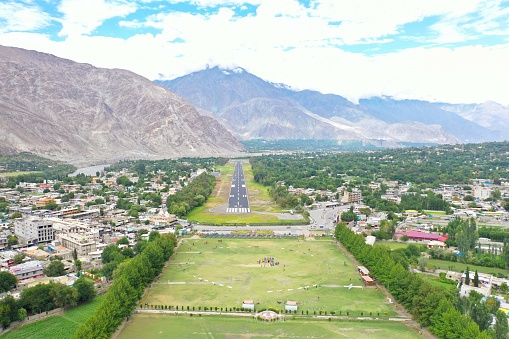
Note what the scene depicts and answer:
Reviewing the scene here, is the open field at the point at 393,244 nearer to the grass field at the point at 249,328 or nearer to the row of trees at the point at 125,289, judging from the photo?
the grass field at the point at 249,328

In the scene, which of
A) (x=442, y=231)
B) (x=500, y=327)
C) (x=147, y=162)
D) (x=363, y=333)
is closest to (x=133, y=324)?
(x=363, y=333)

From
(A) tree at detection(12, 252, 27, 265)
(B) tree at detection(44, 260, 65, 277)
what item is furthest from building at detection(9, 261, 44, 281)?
(A) tree at detection(12, 252, 27, 265)

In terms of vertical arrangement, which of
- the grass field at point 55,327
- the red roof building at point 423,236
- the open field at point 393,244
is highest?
the red roof building at point 423,236

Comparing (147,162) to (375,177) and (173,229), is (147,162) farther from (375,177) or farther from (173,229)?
(173,229)

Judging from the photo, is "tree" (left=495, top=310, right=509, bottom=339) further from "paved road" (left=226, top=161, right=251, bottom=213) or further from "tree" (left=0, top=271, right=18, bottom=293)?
"paved road" (left=226, top=161, right=251, bottom=213)

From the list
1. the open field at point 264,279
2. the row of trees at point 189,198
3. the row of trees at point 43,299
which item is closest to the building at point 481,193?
the open field at point 264,279

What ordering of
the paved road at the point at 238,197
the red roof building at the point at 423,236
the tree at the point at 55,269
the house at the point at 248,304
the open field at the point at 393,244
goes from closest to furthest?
the house at the point at 248,304 < the tree at the point at 55,269 < the open field at the point at 393,244 < the red roof building at the point at 423,236 < the paved road at the point at 238,197

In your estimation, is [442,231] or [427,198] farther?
[427,198]
